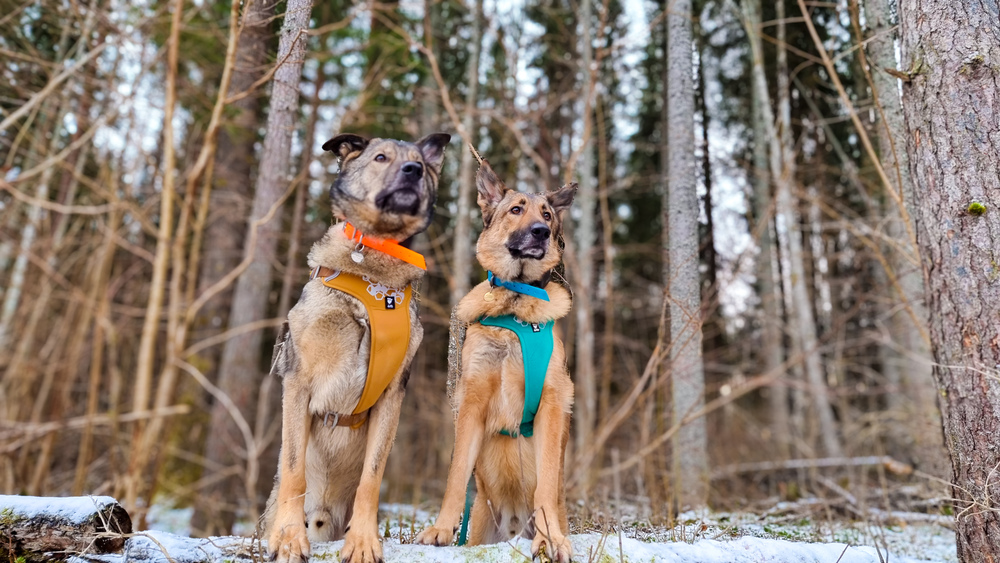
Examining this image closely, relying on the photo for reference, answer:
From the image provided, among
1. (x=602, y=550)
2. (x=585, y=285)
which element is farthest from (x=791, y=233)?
(x=602, y=550)

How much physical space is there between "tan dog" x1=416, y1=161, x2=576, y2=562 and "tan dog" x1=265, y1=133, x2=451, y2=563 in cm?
42

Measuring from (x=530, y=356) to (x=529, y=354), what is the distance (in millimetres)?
13

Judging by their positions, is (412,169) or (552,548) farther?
(412,169)

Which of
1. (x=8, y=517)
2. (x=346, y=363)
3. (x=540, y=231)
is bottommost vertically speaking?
(x=8, y=517)

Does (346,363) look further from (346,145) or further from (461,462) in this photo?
(346,145)

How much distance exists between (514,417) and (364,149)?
1.85 metres

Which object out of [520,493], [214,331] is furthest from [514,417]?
[214,331]

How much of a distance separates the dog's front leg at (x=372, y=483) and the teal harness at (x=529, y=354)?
0.63 m

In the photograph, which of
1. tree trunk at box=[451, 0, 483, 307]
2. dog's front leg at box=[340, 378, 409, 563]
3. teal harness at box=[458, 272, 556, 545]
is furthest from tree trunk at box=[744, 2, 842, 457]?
dog's front leg at box=[340, 378, 409, 563]

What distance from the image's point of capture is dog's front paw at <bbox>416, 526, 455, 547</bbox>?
328cm

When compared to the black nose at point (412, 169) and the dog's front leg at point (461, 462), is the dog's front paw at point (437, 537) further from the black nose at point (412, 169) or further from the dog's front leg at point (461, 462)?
the black nose at point (412, 169)

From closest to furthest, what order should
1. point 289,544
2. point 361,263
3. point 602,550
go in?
point 289,544
point 602,550
point 361,263

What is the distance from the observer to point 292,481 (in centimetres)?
311

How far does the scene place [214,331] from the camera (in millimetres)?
11508
